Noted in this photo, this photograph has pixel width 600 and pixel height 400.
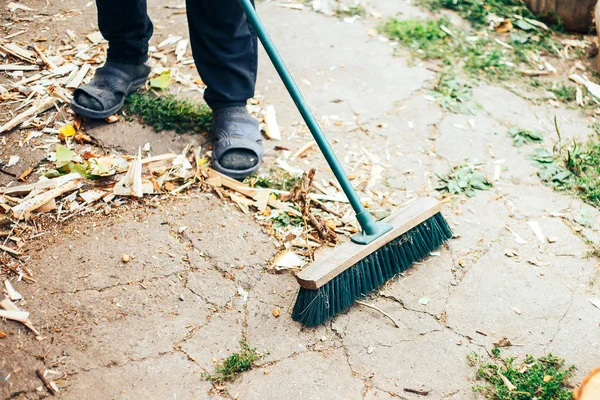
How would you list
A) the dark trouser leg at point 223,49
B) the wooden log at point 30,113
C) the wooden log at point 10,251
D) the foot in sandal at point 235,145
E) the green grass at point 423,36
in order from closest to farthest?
1. the wooden log at point 10,251
2. the dark trouser leg at point 223,49
3. the foot in sandal at point 235,145
4. the wooden log at point 30,113
5. the green grass at point 423,36

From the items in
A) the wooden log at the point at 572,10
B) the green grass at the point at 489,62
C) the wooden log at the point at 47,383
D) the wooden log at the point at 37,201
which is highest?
the wooden log at the point at 572,10

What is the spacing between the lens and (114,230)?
2.39m

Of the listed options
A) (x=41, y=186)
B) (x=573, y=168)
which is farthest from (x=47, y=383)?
(x=573, y=168)

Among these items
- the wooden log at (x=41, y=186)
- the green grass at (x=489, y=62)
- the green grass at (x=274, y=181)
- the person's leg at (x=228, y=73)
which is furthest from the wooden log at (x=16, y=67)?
the green grass at (x=489, y=62)

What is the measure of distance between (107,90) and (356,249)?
153cm

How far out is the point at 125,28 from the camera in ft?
9.32

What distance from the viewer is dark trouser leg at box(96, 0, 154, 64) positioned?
9.00 ft

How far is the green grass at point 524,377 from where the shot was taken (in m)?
1.88

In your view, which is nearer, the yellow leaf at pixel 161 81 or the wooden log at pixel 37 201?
the wooden log at pixel 37 201

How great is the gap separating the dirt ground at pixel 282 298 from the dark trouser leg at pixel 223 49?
31cm

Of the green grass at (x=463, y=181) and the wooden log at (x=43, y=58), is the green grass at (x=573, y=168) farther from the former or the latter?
the wooden log at (x=43, y=58)

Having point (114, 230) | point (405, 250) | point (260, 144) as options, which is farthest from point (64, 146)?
point (405, 250)

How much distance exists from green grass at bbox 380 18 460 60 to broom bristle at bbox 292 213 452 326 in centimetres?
164

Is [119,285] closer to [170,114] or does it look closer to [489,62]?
[170,114]
